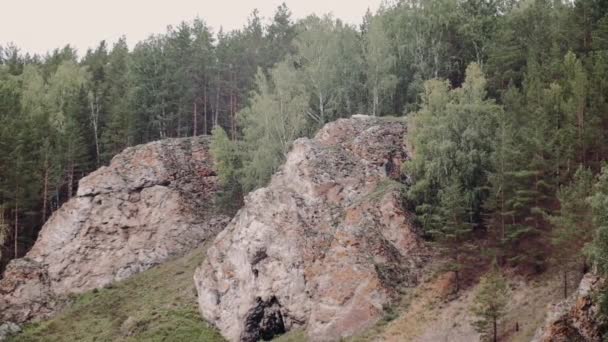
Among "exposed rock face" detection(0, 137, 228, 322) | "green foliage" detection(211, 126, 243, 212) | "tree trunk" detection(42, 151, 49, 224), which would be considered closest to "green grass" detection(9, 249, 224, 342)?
"exposed rock face" detection(0, 137, 228, 322)

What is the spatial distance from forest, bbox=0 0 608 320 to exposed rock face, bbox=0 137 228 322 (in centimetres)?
327

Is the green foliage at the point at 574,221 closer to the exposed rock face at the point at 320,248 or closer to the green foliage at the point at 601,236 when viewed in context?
the green foliage at the point at 601,236

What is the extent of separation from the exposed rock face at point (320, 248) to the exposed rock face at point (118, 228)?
36.2 ft

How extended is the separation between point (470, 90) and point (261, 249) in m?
21.7

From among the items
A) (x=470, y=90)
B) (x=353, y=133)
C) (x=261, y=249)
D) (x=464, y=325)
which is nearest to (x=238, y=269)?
(x=261, y=249)

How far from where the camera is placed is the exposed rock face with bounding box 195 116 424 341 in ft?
164

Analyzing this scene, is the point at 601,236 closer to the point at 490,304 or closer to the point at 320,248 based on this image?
the point at 490,304

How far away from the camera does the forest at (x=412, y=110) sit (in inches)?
1794

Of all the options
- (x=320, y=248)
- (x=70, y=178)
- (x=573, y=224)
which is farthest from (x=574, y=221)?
(x=70, y=178)

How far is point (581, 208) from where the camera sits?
39344mm

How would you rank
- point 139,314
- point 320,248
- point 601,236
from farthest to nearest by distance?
point 139,314
point 320,248
point 601,236

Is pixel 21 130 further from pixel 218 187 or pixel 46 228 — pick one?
pixel 218 187

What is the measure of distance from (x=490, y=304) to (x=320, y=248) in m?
17.6

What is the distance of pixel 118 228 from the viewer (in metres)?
68.9
